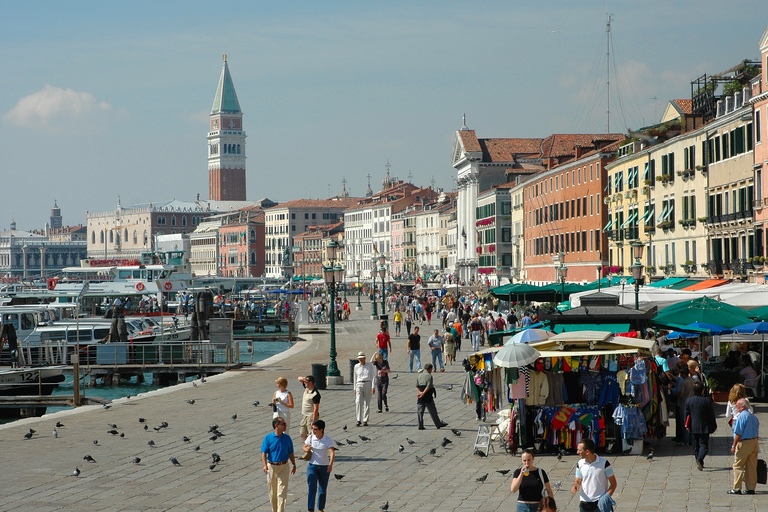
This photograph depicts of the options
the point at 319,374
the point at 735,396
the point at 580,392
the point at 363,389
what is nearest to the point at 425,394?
the point at 363,389

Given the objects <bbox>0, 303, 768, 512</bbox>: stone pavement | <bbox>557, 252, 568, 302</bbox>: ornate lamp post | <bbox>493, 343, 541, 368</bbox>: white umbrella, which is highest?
<bbox>557, 252, 568, 302</bbox>: ornate lamp post

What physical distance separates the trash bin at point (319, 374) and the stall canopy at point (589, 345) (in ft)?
34.0

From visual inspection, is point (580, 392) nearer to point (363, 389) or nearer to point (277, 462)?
point (363, 389)

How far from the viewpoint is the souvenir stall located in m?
15.1

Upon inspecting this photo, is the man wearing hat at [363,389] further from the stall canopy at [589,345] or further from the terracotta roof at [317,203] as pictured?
the terracotta roof at [317,203]

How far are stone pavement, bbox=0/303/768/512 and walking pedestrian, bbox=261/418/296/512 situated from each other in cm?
109

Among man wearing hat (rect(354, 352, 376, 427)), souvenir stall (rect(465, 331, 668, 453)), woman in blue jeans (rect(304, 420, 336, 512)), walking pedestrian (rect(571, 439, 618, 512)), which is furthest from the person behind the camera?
man wearing hat (rect(354, 352, 376, 427))

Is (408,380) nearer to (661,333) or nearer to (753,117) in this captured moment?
(661,333)

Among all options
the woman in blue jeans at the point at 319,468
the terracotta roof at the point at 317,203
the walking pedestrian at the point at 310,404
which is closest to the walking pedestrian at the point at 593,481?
the woman in blue jeans at the point at 319,468

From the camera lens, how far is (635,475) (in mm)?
13719

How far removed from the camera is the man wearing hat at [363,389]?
1872cm

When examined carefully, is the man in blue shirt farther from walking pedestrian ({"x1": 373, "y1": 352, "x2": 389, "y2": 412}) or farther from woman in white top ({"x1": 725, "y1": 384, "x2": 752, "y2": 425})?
walking pedestrian ({"x1": 373, "y1": 352, "x2": 389, "y2": 412})

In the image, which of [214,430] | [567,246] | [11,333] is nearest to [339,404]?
[214,430]

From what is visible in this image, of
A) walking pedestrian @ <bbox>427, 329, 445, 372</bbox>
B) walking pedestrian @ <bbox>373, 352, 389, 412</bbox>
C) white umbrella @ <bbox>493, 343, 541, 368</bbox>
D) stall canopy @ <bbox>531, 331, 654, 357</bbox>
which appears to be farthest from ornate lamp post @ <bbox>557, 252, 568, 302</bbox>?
white umbrella @ <bbox>493, 343, 541, 368</bbox>
